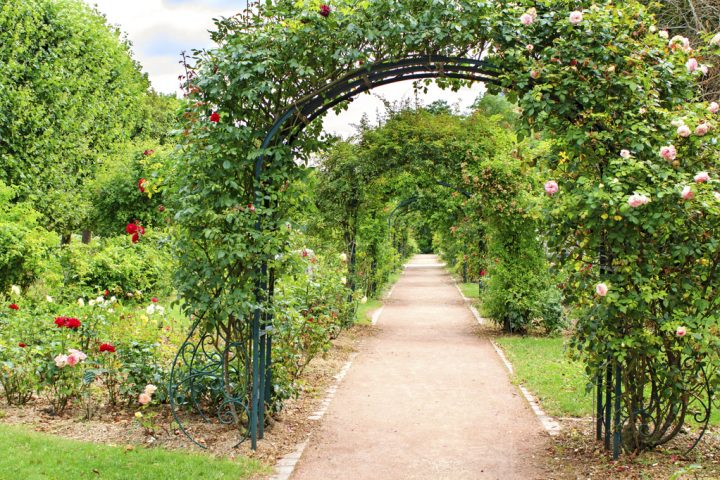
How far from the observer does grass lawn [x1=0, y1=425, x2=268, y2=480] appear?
4594 millimetres

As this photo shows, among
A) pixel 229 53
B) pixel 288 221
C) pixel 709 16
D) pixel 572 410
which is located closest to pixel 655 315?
pixel 572 410

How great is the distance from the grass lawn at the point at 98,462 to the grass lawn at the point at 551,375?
2.83m

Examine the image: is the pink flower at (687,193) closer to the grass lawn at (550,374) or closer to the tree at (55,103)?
the grass lawn at (550,374)

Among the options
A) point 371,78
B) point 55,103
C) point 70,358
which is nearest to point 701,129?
point 371,78

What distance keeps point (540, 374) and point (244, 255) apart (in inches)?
194

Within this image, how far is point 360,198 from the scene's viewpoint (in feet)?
46.0

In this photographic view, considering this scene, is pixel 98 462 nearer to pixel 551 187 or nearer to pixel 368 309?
pixel 551 187

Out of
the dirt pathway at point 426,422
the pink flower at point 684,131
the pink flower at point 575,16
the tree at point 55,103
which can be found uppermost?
the tree at point 55,103

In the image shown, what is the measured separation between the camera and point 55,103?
1476 centimetres

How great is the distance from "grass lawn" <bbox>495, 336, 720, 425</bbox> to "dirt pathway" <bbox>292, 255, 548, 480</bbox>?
26cm

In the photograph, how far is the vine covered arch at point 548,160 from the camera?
4.58 metres

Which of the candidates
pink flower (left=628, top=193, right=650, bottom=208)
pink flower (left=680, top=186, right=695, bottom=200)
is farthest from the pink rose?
pink flower (left=680, top=186, right=695, bottom=200)

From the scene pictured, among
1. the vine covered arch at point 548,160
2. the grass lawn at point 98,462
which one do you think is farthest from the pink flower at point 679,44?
the grass lawn at point 98,462

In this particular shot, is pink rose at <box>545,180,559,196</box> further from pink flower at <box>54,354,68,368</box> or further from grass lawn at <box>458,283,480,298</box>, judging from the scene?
grass lawn at <box>458,283,480,298</box>
